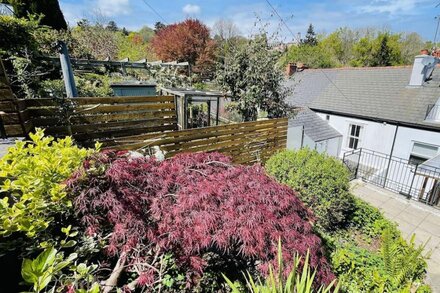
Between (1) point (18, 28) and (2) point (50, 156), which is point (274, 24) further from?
(2) point (50, 156)

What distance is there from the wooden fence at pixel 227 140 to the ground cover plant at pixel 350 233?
130cm

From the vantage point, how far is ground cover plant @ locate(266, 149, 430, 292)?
134 inches

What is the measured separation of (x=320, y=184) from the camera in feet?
14.7

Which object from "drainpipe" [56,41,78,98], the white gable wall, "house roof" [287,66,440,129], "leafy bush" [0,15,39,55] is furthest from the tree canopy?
"leafy bush" [0,15,39,55]

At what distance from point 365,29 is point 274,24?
31.1 metres

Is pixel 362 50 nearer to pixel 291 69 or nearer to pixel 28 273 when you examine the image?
pixel 291 69

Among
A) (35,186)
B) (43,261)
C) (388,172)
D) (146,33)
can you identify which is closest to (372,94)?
(388,172)

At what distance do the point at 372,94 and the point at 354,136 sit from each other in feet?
8.74

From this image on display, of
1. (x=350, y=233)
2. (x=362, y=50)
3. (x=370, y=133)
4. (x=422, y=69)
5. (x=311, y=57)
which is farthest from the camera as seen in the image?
(x=311, y=57)

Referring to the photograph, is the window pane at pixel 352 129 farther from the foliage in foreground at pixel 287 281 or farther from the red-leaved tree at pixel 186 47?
the red-leaved tree at pixel 186 47

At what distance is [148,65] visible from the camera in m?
10.8

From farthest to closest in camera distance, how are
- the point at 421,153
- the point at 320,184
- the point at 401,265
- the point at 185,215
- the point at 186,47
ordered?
1. the point at 186,47
2. the point at 421,153
3. the point at 320,184
4. the point at 401,265
5. the point at 185,215

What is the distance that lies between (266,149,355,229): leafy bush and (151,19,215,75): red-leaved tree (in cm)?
1986

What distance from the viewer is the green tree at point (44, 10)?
9555 mm
